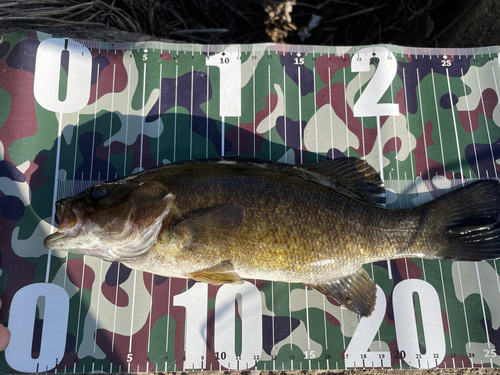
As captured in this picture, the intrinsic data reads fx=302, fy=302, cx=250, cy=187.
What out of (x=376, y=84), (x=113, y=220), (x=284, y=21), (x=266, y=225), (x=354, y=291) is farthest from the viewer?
(x=284, y=21)

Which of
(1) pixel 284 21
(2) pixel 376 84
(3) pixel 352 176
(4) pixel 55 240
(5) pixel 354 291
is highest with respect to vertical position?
(1) pixel 284 21

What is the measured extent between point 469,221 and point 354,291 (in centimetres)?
104

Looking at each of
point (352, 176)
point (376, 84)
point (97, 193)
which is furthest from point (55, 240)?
point (376, 84)

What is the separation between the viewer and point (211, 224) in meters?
1.93

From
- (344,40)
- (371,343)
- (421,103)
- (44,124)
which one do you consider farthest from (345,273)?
(44,124)

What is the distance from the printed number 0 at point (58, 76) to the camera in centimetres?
265

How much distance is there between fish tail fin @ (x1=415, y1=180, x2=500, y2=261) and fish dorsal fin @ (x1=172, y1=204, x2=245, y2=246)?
1450 millimetres

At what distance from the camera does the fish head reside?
185 cm

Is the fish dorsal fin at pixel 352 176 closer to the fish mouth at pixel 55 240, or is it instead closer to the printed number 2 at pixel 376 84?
the printed number 2 at pixel 376 84

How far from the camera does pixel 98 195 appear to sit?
1893 millimetres

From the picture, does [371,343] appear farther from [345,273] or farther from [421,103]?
[421,103]

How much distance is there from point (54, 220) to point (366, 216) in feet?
8.08

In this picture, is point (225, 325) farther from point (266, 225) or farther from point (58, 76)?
point (58, 76)

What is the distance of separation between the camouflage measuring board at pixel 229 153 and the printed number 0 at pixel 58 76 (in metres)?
0.01
